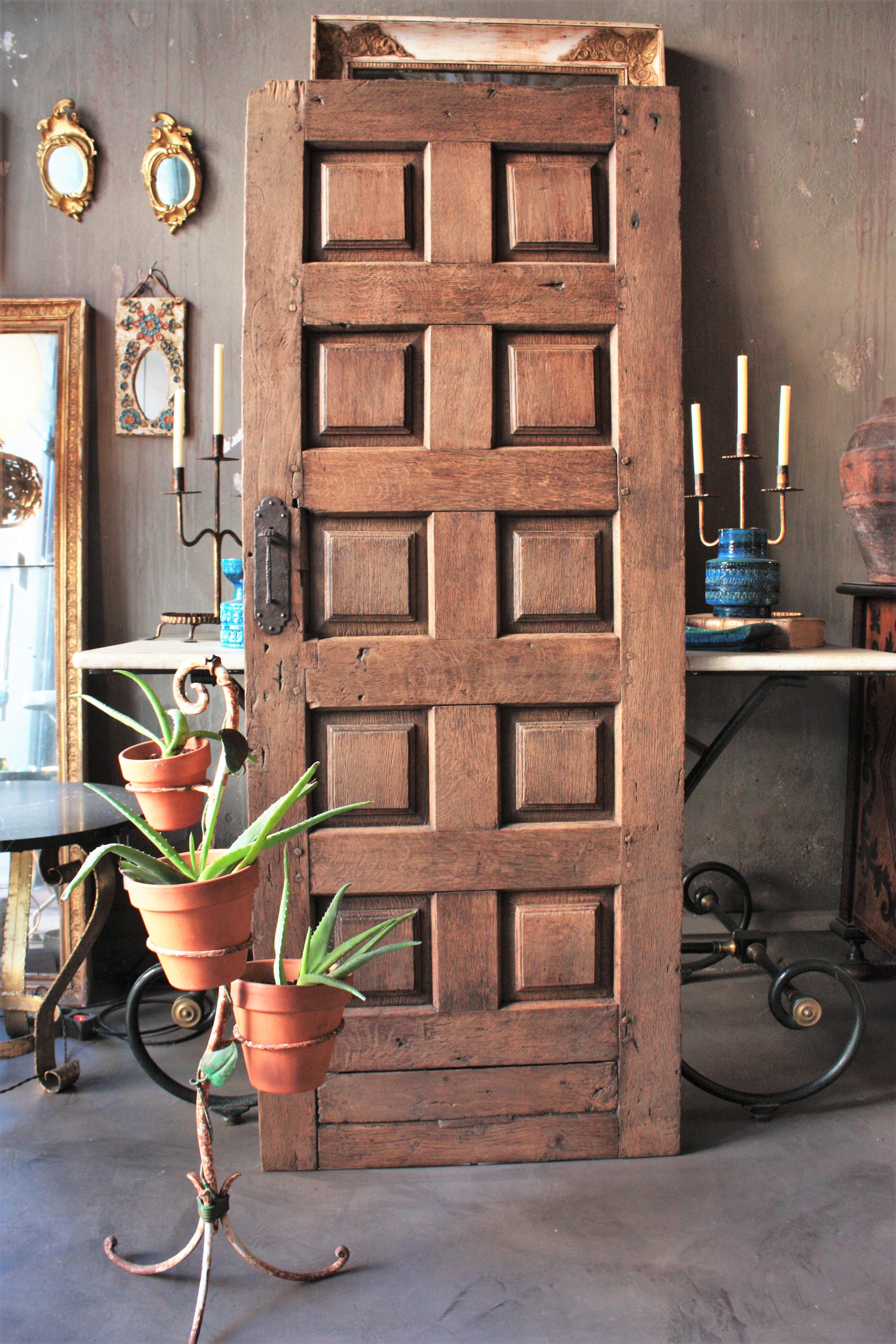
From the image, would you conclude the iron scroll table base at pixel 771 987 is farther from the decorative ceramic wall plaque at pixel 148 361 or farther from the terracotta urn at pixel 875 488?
the decorative ceramic wall plaque at pixel 148 361

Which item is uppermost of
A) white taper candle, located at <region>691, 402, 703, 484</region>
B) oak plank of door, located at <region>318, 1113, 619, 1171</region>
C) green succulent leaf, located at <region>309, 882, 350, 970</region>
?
white taper candle, located at <region>691, 402, 703, 484</region>

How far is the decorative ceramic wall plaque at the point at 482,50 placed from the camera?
101 inches

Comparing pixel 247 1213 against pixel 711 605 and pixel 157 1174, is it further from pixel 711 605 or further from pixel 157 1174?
pixel 711 605

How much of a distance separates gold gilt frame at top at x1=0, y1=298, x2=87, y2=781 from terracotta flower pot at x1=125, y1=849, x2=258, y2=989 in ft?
4.84

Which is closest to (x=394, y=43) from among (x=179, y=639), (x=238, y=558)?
(x=238, y=558)

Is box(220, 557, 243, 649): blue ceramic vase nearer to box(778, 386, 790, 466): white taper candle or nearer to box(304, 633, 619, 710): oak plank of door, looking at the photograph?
box(304, 633, 619, 710): oak plank of door

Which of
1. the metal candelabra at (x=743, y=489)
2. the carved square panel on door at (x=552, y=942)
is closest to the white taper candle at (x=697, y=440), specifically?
the metal candelabra at (x=743, y=489)

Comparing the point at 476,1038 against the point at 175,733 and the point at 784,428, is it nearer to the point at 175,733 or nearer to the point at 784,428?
the point at 175,733

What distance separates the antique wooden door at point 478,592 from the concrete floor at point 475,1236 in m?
0.13

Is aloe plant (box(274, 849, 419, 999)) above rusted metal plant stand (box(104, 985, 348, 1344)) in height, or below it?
above

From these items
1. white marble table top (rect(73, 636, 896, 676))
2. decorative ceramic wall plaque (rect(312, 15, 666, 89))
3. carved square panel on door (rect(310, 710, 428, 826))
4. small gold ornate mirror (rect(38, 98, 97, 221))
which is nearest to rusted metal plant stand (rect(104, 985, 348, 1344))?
carved square panel on door (rect(310, 710, 428, 826))

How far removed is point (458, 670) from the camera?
183 centimetres

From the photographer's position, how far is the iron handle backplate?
1793 millimetres

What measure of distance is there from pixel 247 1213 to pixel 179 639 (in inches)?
53.8
